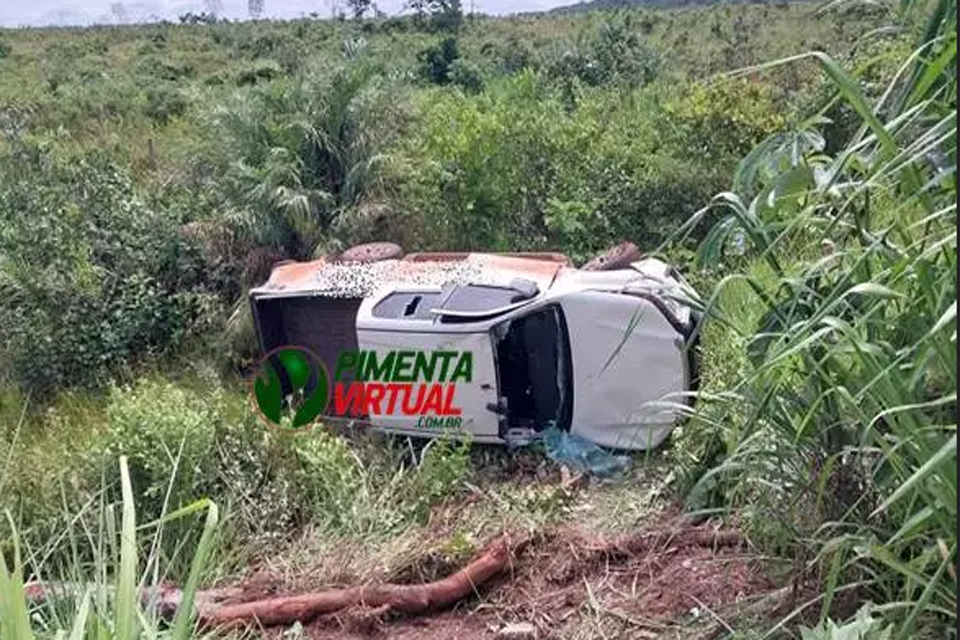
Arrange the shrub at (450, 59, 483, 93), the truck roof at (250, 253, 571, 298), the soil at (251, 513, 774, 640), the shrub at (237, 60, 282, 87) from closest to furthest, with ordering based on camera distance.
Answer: the soil at (251, 513, 774, 640), the truck roof at (250, 253, 571, 298), the shrub at (450, 59, 483, 93), the shrub at (237, 60, 282, 87)

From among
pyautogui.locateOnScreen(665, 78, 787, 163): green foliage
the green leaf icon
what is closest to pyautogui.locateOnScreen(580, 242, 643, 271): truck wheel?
the green leaf icon

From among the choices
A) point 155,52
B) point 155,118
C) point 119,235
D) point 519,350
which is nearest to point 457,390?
point 519,350

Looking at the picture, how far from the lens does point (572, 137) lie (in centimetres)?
941

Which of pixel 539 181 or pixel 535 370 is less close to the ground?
pixel 539 181

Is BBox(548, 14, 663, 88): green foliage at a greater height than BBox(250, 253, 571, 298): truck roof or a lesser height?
greater

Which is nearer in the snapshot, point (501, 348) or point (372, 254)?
point (501, 348)

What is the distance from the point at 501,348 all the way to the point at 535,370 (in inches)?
12.9

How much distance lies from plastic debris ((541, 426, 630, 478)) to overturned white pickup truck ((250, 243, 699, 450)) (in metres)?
0.06

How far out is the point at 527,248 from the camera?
30.0ft

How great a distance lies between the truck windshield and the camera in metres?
5.71

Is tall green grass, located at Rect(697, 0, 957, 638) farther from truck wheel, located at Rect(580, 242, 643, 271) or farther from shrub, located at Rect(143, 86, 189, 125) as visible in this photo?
shrub, located at Rect(143, 86, 189, 125)

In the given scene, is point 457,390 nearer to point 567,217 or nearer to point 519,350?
point 519,350

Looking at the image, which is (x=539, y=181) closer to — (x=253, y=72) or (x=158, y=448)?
(x=158, y=448)

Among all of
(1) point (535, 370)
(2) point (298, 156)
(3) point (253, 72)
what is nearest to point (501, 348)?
(1) point (535, 370)
